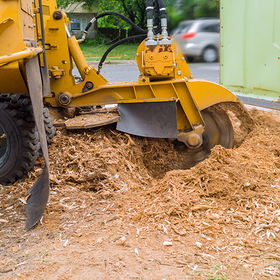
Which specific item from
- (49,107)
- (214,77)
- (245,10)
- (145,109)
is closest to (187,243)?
(145,109)

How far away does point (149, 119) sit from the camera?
4.28 metres

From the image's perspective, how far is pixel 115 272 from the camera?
230cm

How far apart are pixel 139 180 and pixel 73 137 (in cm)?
104

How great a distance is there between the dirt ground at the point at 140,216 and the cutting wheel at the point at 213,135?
1.42ft

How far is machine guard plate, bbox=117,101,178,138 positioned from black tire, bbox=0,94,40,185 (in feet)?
3.54

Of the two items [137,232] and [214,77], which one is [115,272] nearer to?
[137,232]

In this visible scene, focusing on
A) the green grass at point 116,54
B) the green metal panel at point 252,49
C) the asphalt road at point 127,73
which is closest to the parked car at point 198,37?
the green metal panel at point 252,49

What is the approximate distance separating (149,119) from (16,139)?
1.61 meters

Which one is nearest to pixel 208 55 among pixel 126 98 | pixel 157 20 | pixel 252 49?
pixel 157 20

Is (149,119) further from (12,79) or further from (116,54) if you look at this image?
(116,54)

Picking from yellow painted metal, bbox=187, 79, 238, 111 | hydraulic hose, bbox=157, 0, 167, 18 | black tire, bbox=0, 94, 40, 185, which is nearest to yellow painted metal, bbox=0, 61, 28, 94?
black tire, bbox=0, 94, 40, 185

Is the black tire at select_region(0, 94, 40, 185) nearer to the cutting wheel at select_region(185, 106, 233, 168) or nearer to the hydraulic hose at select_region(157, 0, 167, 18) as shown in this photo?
the hydraulic hose at select_region(157, 0, 167, 18)

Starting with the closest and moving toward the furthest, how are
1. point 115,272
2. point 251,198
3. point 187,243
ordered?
1. point 115,272
2. point 187,243
3. point 251,198

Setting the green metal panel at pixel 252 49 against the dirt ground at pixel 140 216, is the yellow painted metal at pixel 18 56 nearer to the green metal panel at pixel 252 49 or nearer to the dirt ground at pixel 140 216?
the dirt ground at pixel 140 216
